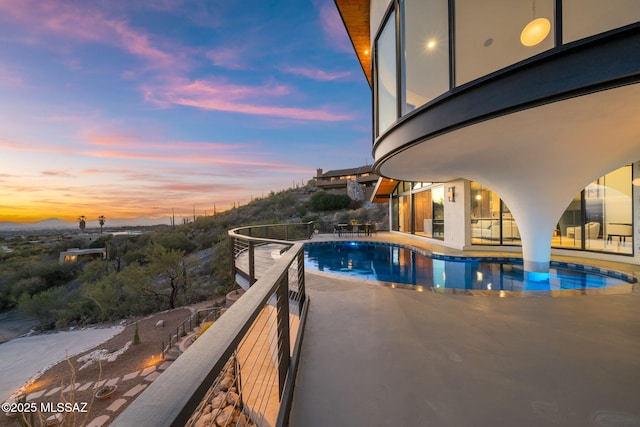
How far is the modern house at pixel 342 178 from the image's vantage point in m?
38.5

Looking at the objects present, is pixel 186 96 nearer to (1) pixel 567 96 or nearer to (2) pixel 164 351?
(2) pixel 164 351

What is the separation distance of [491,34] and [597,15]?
2.32 metres

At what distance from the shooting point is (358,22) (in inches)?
317

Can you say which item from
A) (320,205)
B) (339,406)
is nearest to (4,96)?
(339,406)

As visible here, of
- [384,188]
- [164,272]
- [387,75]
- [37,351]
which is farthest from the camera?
[164,272]

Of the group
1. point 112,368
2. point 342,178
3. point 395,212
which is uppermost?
point 342,178

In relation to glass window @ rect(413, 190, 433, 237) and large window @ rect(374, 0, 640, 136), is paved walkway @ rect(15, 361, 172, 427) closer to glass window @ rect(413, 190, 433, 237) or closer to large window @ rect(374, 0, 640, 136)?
large window @ rect(374, 0, 640, 136)

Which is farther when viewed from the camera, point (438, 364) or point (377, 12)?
point (377, 12)

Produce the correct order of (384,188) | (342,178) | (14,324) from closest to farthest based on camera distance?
(384,188) < (14,324) < (342,178)

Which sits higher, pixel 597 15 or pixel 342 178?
pixel 342 178

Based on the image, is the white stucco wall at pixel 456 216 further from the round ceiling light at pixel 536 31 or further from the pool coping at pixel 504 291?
the round ceiling light at pixel 536 31

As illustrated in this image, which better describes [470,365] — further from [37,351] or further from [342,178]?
[342,178]

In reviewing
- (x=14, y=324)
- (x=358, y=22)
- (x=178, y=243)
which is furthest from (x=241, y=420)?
(x=178, y=243)

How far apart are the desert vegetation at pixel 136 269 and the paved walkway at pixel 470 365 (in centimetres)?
1546
